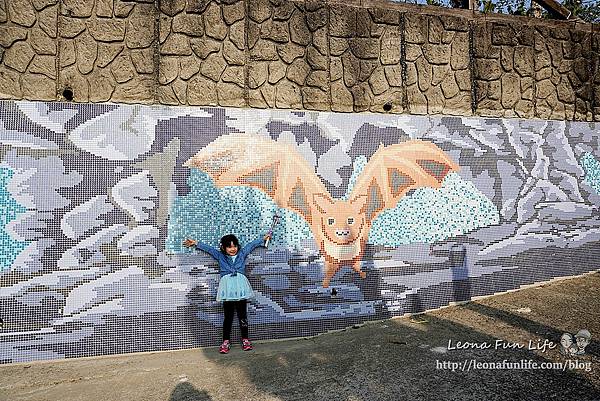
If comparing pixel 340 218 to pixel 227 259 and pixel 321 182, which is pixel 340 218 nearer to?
pixel 321 182

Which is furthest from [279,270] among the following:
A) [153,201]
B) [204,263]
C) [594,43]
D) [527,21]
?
[594,43]

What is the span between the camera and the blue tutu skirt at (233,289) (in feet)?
14.0

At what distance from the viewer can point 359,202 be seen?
4957 millimetres

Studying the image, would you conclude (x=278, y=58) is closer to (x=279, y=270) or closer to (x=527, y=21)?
(x=279, y=270)

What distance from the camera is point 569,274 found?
5.55m

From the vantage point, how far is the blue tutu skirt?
428cm

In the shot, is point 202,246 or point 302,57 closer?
point 202,246

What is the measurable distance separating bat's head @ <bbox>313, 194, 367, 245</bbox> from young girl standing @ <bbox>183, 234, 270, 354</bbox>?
99cm

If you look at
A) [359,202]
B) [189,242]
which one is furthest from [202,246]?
[359,202]

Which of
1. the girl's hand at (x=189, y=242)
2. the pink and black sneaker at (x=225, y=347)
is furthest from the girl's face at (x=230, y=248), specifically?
the pink and black sneaker at (x=225, y=347)

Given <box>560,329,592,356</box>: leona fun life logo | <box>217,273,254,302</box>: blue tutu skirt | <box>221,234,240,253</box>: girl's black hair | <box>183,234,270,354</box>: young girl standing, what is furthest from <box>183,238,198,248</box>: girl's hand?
<box>560,329,592,356</box>: leona fun life logo

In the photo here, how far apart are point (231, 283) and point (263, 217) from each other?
0.82 meters

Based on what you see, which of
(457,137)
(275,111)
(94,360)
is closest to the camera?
(94,360)

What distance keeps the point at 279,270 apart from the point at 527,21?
470cm
